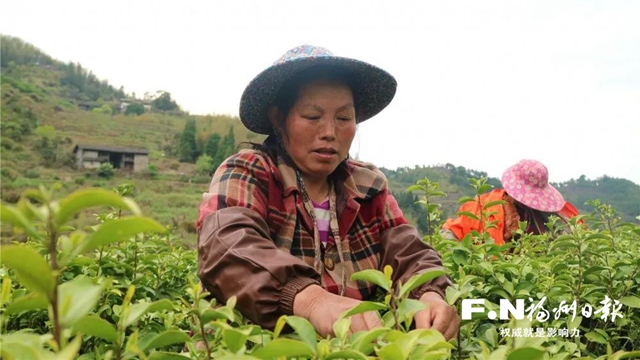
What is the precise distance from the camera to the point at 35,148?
43.3m

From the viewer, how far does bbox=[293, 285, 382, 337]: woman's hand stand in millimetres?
1144

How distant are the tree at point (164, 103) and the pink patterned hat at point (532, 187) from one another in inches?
2634

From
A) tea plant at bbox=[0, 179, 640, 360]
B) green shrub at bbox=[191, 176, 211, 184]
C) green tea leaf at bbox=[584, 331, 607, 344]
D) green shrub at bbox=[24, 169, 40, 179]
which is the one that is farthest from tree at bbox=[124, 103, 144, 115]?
green tea leaf at bbox=[584, 331, 607, 344]

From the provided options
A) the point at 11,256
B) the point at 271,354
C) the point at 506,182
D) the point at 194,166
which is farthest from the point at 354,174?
the point at 194,166

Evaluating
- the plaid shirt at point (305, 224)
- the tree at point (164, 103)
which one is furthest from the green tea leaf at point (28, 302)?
the tree at point (164, 103)

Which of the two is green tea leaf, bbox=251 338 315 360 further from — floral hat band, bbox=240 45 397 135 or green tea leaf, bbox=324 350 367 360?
floral hat band, bbox=240 45 397 135

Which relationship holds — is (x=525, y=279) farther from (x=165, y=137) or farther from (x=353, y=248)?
(x=165, y=137)

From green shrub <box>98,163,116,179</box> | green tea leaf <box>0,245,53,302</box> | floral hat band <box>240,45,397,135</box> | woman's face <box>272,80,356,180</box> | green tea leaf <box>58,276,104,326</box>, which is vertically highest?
floral hat band <box>240,45,397,135</box>

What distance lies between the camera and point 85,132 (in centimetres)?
4706

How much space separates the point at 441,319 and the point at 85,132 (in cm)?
4985

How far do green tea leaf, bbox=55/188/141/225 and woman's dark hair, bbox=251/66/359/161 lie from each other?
1396 millimetres

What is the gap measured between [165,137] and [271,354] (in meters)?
52.0

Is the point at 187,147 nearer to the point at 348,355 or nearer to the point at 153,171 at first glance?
the point at 153,171

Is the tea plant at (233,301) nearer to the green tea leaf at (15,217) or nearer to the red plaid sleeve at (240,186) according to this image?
the green tea leaf at (15,217)
